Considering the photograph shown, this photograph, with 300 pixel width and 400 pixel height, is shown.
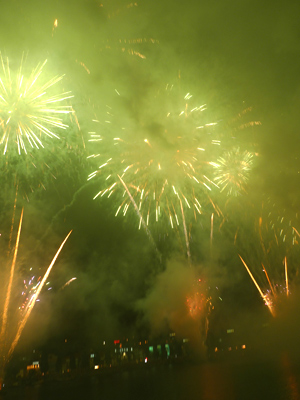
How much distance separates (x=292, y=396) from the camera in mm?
14773

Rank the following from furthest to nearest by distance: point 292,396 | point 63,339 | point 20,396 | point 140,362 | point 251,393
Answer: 1. point 140,362
2. point 63,339
3. point 20,396
4. point 251,393
5. point 292,396

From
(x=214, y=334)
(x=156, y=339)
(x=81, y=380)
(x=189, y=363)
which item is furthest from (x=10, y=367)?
(x=214, y=334)

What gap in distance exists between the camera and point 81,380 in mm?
34000

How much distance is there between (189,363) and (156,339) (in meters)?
6.12

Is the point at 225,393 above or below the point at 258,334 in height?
below

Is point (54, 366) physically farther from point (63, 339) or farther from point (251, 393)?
point (251, 393)

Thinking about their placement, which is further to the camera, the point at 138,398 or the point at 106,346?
the point at 106,346

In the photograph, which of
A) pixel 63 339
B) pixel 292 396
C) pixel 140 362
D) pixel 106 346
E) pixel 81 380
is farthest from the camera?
pixel 140 362

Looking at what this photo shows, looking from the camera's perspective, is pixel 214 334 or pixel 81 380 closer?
pixel 81 380

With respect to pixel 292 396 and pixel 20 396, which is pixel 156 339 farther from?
pixel 292 396

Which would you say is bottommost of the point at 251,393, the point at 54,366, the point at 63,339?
the point at 251,393

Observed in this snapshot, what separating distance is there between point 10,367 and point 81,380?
26.8ft

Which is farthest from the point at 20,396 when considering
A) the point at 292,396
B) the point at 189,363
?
the point at 189,363

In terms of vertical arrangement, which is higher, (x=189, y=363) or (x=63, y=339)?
(x=63, y=339)
